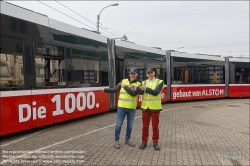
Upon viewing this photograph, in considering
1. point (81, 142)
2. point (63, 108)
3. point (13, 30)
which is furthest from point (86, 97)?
point (13, 30)

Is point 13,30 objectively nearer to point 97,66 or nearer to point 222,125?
point 97,66

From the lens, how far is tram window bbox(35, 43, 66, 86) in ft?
20.9

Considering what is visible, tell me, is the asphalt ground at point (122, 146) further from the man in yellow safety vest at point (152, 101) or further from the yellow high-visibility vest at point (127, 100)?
the yellow high-visibility vest at point (127, 100)

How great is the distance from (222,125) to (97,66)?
5035 millimetres

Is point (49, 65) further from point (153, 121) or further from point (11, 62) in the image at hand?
point (153, 121)

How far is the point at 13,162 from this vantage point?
4297 millimetres

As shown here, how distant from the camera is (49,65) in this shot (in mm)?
6730

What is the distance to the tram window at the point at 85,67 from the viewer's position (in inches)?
307

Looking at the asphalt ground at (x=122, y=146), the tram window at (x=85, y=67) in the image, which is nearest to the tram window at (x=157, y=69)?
the tram window at (x=85, y=67)

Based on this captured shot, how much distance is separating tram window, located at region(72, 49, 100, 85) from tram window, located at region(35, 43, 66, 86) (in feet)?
1.82

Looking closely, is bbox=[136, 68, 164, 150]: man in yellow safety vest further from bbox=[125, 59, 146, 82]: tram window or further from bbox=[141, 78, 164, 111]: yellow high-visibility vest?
bbox=[125, 59, 146, 82]: tram window

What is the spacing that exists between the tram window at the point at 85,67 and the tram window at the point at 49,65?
555mm

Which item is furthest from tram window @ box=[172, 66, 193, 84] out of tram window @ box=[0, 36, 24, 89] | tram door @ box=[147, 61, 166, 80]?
tram window @ box=[0, 36, 24, 89]

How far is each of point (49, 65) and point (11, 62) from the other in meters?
1.27
